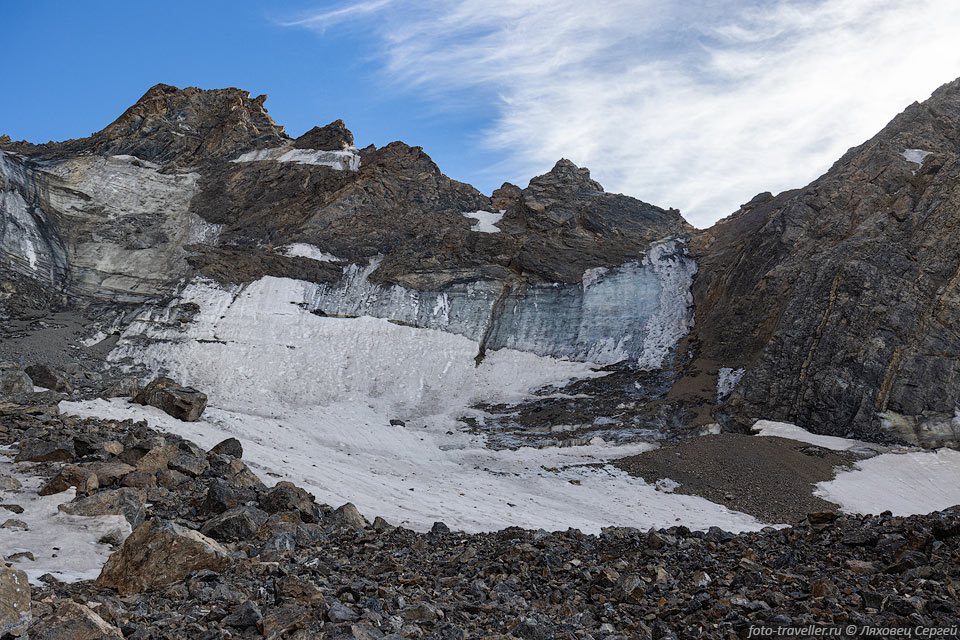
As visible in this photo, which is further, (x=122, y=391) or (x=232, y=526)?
(x=122, y=391)

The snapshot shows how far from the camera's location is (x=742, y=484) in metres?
20.7

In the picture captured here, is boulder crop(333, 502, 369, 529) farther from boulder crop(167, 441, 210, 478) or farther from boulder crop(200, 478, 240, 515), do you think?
boulder crop(167, 441, 210, 478)

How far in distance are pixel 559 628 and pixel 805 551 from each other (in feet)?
12.5

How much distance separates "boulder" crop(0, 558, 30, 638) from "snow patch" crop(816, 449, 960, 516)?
70.4ft

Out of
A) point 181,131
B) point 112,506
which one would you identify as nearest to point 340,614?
point 112,506

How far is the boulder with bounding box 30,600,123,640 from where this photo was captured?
13.5 feet

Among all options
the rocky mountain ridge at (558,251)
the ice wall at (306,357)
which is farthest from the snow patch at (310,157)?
the ice wall at (306,357)

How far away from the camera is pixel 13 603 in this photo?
14.5 ft

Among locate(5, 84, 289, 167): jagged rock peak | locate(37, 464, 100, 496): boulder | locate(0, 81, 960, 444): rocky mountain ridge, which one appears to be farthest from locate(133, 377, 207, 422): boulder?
locate(5, 84, 289, 167): jagged rock peak

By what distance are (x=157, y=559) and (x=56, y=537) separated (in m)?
2.17

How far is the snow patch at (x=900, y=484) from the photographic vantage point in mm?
20078

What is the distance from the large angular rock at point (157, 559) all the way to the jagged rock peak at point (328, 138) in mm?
54624

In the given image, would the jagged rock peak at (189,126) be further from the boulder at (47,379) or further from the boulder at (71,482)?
the boulder at (71,482)

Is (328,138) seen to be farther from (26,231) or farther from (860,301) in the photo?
(860,301)
